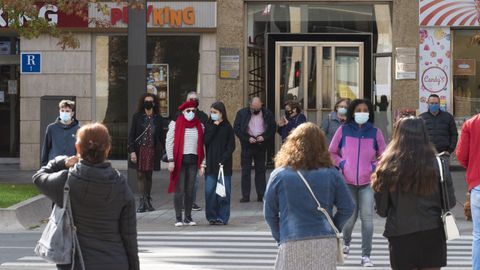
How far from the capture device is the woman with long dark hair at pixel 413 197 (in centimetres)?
718

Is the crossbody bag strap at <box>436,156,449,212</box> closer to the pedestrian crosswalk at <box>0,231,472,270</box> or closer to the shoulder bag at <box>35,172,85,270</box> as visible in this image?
the shoulder bag at <box>35,172,85,270</box>

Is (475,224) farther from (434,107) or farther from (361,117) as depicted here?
(434,107)

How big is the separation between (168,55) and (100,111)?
6.43ft

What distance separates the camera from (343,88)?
22984 mm

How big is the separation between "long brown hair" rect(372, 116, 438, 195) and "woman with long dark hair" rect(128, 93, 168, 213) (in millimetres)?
9039

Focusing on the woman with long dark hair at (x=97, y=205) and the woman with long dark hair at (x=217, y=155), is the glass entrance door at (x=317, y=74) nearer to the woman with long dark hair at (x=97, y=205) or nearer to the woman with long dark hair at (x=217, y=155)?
the woman with long dark hair at (x=217, y=155)

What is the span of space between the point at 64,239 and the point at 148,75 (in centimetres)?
1708

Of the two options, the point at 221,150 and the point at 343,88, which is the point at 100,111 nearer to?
the point at 343,88

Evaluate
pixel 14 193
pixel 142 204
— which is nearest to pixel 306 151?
pixel 142 204

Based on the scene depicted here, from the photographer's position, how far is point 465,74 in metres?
22.3

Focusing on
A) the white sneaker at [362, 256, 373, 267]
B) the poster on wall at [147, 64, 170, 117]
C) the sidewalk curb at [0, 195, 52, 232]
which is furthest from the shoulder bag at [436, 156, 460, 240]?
the poster on wall at [147, 64, 170, 117]

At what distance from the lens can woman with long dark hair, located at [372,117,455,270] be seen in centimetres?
718

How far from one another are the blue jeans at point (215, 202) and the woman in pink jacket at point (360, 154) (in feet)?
12.8

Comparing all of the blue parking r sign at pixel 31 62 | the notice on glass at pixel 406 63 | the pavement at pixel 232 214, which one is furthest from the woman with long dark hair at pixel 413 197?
the blue parking r sign at pixel 31 62
